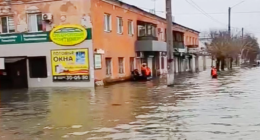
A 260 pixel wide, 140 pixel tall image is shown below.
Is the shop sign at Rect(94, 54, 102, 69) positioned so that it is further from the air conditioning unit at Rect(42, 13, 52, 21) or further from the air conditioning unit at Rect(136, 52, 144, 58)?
the air conditioning unit at Rect(136, 52, 144, 58)

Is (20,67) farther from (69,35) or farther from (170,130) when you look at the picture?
(170,130)

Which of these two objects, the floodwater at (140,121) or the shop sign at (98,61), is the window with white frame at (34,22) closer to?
the shop sign at (98,61)

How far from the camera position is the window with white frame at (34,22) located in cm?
2720

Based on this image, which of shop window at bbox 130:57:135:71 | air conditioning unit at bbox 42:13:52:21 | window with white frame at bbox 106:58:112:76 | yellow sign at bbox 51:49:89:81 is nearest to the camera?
yellow sign at bbox 51:49:89:81

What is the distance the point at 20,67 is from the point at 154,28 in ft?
50.8

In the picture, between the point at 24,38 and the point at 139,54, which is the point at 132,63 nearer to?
the point at 139,54

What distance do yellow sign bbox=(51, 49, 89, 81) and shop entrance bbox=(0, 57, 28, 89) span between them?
256 centimetres

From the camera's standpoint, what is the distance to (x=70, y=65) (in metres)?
26.2

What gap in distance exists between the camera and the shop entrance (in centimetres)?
2769

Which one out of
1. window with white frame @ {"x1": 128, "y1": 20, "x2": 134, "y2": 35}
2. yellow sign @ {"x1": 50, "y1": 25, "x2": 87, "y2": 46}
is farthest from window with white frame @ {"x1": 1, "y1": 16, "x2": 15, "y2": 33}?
window with white frame @ {"x1": 128, "y1": 20, "x2": 134, "y2": 35}

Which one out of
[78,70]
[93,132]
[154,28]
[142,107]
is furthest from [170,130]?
[154,28]

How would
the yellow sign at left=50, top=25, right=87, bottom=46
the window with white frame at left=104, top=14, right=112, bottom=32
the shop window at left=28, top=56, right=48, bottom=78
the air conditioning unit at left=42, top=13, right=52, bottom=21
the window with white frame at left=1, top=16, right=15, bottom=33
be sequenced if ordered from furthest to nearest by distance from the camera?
1. the window with white frame at left=104, top=14, right=112, bottom=32
2. the window with white frame at left=1, top=16, right=15, bottom=33
3. the shop window at left=28, top=56, right=48, bottom=78
4. the air conditioning unit at left=42, top=13, right=52, bottom=21
5. the yellow sign at left=50, top=25, right=87, bottom=46

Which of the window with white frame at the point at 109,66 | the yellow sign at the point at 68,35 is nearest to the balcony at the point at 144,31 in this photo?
the window with white frame at the point at 109,66

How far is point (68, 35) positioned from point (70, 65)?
208 cm
